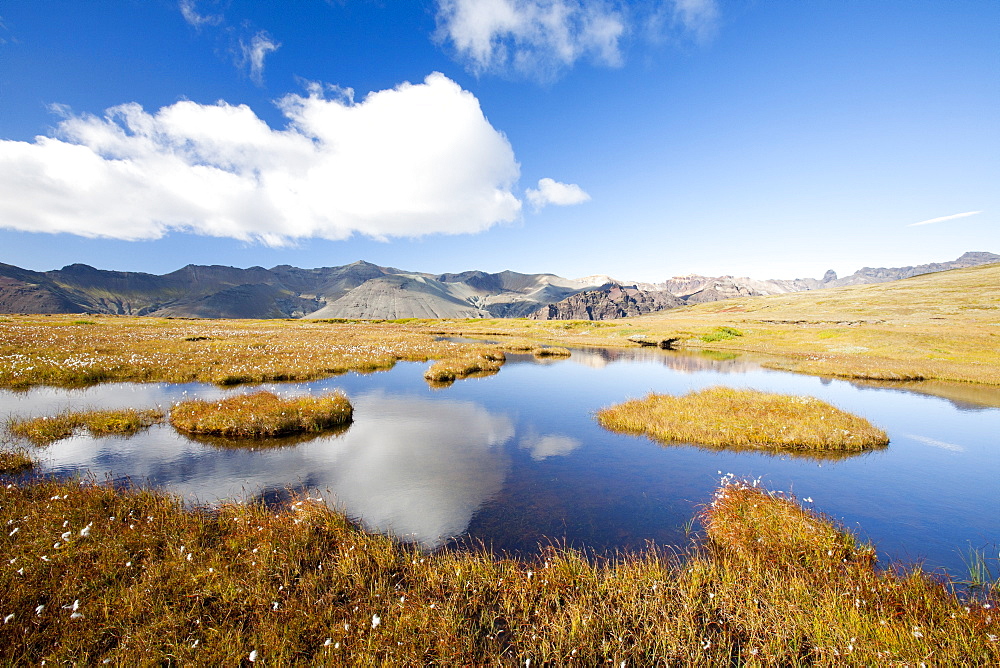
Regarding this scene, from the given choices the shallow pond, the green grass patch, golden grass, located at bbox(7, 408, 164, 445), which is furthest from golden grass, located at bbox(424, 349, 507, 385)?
the green grass patch

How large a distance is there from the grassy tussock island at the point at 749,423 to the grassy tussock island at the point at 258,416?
14913 millimetres

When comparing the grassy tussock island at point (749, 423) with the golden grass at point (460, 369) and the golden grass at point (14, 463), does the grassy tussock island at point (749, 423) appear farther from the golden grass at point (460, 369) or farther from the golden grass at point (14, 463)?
the golden grass at point (14, 463)

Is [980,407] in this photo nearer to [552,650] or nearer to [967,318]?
A: [552,650]

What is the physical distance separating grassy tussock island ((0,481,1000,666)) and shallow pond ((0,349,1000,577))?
1917 millimetres

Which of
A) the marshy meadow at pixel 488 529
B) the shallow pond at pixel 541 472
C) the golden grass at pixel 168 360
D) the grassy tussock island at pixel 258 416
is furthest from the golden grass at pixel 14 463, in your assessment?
the golden grass at pixel 168 360

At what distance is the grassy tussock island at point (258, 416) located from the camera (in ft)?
59.8

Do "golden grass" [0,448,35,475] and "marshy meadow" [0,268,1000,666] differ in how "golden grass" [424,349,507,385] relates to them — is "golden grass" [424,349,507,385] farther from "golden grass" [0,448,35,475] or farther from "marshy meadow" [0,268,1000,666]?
"golden grass" [0,448,35,475]

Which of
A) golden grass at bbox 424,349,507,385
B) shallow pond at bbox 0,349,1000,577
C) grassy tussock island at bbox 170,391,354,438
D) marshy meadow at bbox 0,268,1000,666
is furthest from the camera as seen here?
golden grass at bbox 424,349,507,385

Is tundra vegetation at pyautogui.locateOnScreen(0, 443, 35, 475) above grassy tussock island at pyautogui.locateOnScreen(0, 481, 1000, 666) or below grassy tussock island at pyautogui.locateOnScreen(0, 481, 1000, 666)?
above

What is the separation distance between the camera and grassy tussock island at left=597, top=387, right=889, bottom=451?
18.0 meters

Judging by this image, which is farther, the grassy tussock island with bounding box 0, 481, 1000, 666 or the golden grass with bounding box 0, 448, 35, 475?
the golden grass with bounding box 0, 448, 35, 475

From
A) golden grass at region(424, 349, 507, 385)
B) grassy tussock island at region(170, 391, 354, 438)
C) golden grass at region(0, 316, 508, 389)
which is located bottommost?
golden grass at region(424, 349, 507, 385)

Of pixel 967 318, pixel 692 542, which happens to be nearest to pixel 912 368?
pixel 692 542

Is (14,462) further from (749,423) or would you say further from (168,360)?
(749,423)
